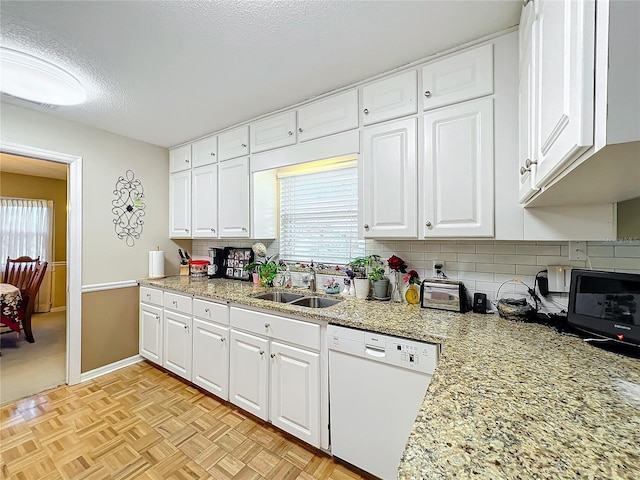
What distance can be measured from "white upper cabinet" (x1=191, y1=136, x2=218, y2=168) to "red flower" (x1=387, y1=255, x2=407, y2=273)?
1.98 meters

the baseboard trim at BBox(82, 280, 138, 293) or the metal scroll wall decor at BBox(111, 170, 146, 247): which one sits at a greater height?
the metal scroll wall decor at BBox(111, 170, 146, 247)

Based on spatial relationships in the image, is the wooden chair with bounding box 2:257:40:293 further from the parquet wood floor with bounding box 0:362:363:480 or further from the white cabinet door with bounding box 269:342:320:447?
the white cabinet door with bounding box 269:342:320:447

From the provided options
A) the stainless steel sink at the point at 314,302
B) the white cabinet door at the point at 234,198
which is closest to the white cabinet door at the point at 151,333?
the white cabinet door at the point at 234,198

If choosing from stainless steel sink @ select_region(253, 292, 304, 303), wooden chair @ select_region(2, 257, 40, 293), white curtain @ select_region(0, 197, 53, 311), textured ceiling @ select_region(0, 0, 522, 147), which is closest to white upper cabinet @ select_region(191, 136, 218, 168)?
textured ceiling @ select_region(0, 0, 522, 147)

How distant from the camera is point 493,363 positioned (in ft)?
3.33

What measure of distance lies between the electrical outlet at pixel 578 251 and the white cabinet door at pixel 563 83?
2.66 ft

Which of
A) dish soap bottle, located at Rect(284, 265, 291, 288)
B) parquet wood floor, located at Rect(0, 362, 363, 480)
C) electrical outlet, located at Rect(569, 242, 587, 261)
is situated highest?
electrical outlet, located at Rect(569, 242, 587, 261)

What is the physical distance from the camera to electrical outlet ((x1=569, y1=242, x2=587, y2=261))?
4.90 feet

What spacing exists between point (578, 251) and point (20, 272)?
246 inches

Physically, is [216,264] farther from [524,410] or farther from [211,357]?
[524,410]

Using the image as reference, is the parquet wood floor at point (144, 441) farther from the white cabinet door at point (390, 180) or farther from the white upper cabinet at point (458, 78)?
the white upper cabinet at point (458, 78)

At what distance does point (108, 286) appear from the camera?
282 cm

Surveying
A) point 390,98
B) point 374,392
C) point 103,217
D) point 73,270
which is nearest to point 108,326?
point 73,270

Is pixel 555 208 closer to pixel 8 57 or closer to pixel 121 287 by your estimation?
pixel 8 57
